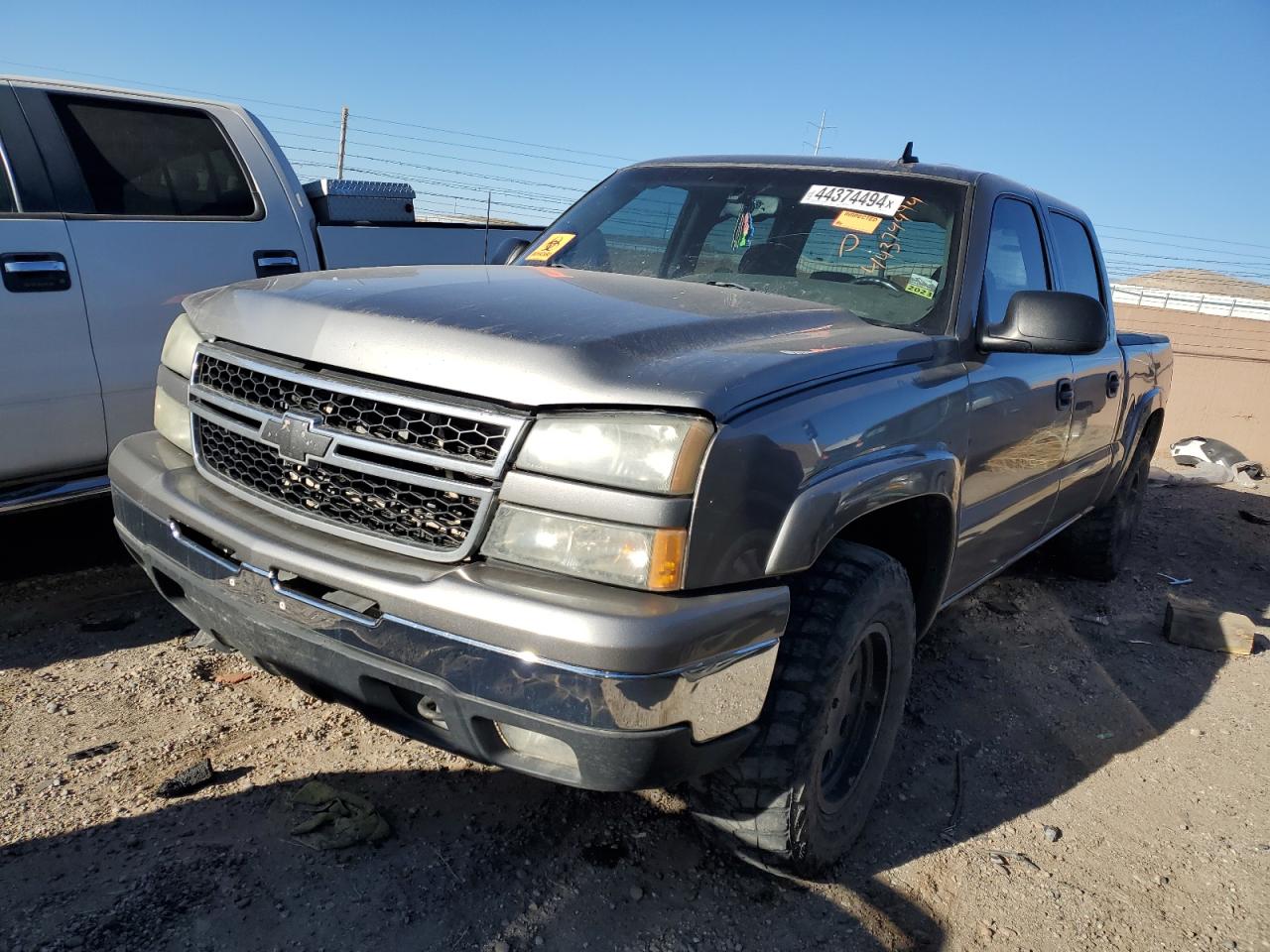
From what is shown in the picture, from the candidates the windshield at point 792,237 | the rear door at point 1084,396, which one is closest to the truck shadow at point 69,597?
the windshield at point 792,237

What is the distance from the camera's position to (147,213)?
392 cm

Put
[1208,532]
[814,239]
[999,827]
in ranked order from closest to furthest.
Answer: [999,827], [814,239], [1208,532]

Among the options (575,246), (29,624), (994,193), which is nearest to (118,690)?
(29,624)

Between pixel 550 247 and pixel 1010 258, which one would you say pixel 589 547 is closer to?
pixel 550 247

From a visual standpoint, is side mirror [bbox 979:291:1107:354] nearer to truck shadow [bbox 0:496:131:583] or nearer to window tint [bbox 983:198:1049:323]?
window tint [bbox 983:198:1049:323]

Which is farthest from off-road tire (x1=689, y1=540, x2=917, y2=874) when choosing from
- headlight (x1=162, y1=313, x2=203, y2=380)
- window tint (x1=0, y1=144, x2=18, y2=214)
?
window tint (x1=0, y1=144, x2=18, y2=214)

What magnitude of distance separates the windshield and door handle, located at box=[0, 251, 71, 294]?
1.64 meters

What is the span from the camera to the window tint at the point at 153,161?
382 centimetres

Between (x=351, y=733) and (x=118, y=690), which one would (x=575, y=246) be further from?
(x=118, y=690)

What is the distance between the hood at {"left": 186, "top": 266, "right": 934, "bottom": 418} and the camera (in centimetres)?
195

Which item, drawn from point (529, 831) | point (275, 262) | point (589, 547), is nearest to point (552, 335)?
point (589, 547)

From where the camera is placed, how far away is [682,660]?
183cm

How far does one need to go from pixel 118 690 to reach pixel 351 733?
2.58 ft

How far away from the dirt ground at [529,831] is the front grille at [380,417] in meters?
1.05
